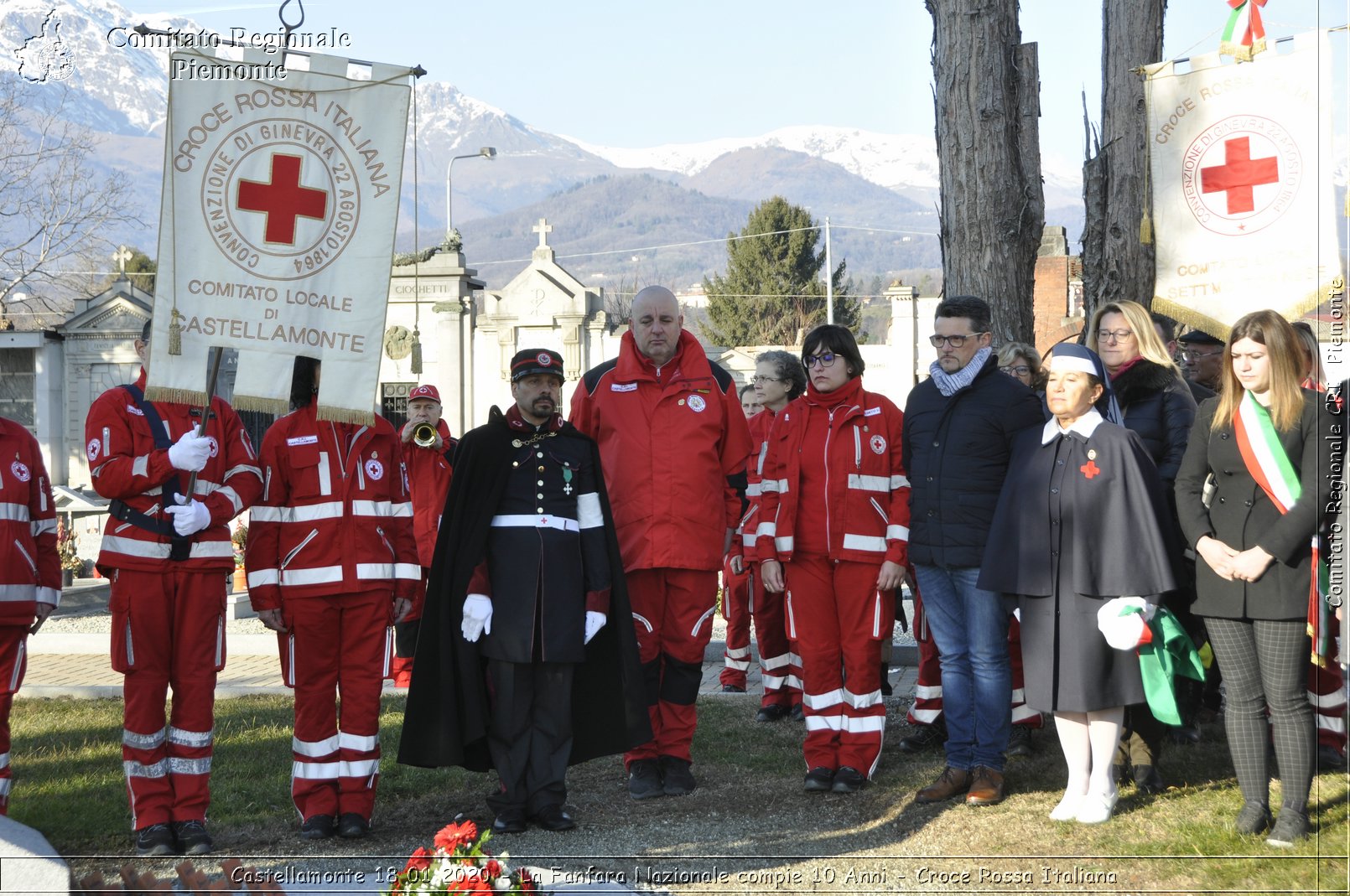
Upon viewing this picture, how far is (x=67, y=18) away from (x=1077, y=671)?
94.3 ft

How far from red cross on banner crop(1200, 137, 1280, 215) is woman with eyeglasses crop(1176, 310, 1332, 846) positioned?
175cm

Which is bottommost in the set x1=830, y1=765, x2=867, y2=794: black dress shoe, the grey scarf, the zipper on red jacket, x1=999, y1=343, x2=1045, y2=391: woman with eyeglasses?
x1=830, y1=765, x2=867, y2=794: black dress shoe

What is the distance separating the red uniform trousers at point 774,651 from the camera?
27.8ft

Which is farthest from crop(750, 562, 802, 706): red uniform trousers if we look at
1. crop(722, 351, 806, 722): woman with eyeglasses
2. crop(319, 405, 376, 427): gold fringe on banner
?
crop(319, 405, 376, 427): gold fringe on banner

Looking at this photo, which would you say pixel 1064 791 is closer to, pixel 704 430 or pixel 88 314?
pixel 704 430

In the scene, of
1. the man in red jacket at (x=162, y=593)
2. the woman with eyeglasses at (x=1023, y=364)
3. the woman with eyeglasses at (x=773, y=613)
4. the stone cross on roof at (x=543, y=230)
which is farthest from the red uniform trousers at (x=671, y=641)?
the stone cross on roof at (x=543, y=230)

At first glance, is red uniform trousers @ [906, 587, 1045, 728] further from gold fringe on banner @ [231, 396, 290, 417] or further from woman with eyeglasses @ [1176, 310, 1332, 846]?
gold fringe on banner @ [231, 396, 290, 417]

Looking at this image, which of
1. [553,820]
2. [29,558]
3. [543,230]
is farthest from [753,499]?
[543,230]

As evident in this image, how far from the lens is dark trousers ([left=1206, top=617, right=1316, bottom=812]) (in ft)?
17.1

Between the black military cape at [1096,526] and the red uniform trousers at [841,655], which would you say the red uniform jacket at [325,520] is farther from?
the black military cape at [1096,526]

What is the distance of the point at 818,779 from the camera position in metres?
6.41

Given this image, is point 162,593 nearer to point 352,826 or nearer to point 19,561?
point 19,561

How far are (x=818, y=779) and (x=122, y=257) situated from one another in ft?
131

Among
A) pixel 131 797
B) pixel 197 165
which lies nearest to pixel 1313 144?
pixel 197 165
